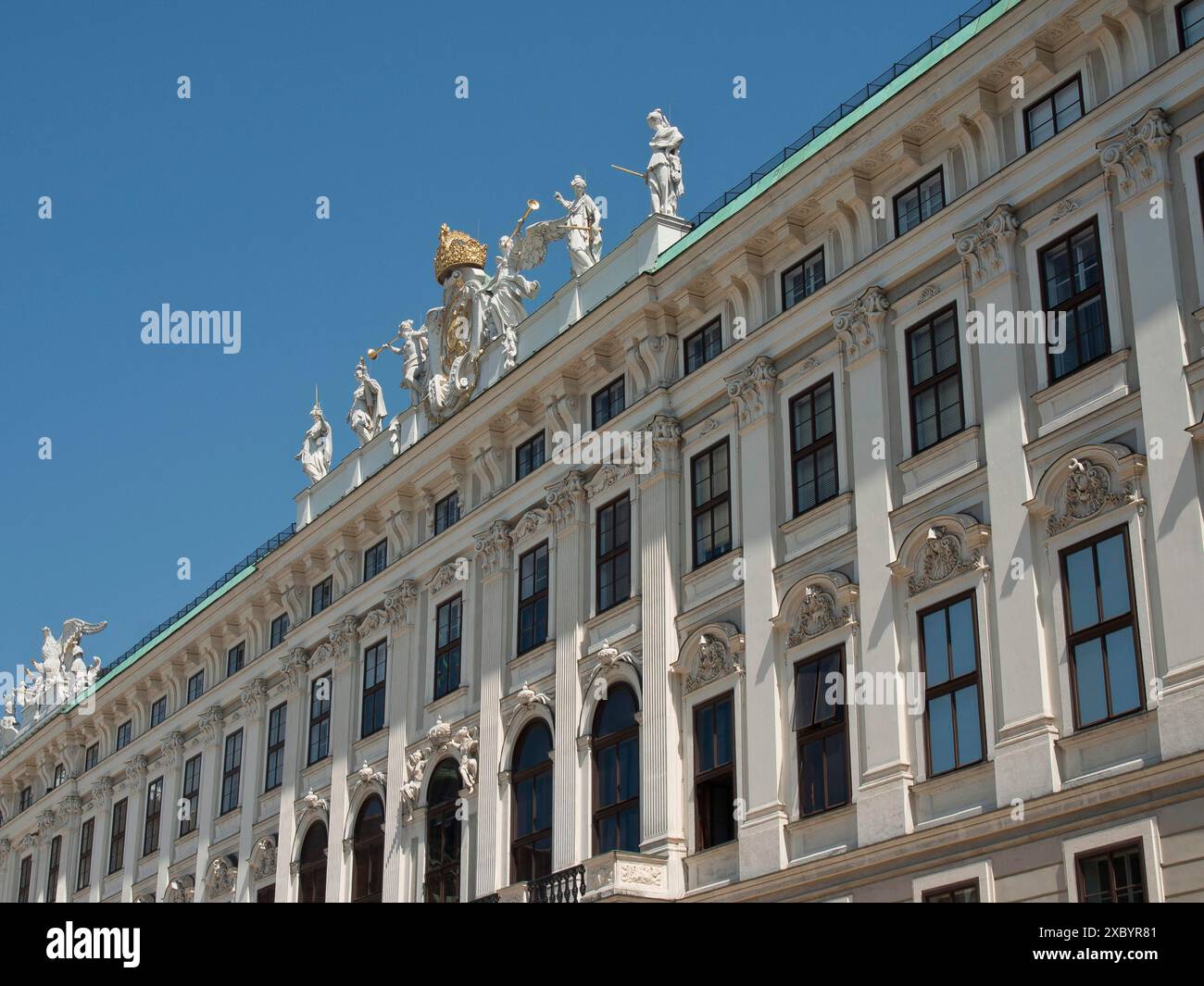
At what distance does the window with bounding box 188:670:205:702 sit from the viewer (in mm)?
50625

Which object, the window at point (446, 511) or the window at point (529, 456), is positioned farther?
Answer: the window at point (446, 511)

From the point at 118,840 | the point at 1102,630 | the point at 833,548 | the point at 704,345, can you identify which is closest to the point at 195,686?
the point at 118,840

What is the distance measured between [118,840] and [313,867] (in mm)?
13590

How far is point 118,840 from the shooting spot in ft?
175

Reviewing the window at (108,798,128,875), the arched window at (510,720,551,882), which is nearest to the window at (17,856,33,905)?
the window at (108,798,128,875)

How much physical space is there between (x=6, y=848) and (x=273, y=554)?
2214 centimetres

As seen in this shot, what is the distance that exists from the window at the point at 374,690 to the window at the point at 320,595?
321 centimetres

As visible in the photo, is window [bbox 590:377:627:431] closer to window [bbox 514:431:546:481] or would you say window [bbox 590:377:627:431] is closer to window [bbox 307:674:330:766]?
window [bbox 514:431:546:481]

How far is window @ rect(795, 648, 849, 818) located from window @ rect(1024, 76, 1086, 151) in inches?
325

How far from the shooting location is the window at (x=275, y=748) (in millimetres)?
44781

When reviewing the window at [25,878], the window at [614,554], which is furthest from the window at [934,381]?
the window at [25,878]

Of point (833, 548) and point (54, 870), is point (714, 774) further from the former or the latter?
point (54, 870)

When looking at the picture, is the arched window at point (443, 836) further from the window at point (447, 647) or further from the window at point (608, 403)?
the window at point (608, 403)
